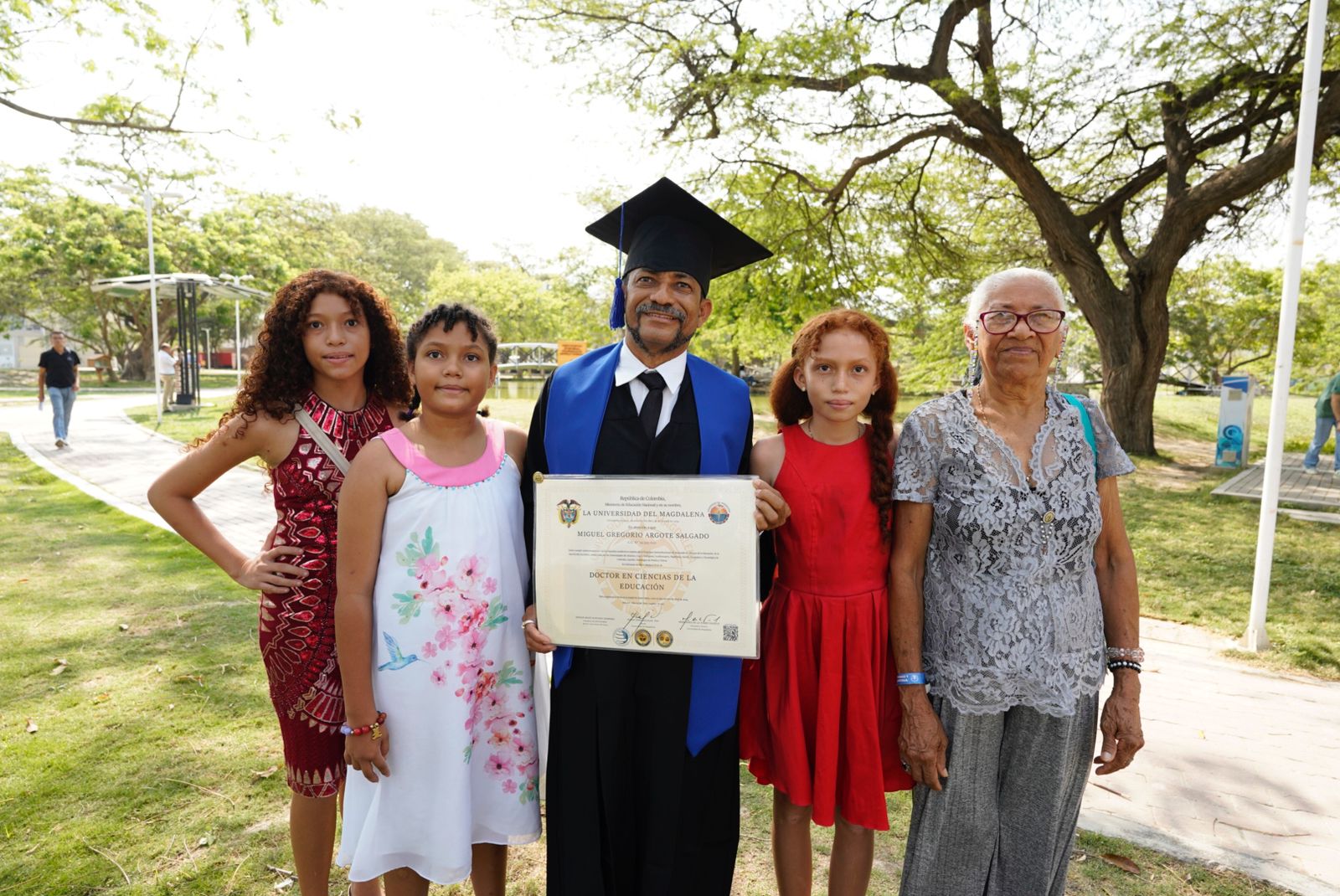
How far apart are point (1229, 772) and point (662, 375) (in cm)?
343

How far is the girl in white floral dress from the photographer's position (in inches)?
84.5

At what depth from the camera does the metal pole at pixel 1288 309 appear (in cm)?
479

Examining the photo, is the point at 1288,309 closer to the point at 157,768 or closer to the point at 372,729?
the point at 372,729

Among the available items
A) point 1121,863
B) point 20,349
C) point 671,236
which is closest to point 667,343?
point 671,236

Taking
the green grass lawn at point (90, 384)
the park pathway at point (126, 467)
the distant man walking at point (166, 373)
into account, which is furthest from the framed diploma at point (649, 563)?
the green grass lawn at point (90, 384)

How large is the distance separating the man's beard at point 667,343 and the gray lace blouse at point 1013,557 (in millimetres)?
789

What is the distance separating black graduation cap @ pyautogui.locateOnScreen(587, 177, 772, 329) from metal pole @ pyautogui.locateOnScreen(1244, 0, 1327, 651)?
13.4 ft

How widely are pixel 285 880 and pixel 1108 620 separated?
3.00 m

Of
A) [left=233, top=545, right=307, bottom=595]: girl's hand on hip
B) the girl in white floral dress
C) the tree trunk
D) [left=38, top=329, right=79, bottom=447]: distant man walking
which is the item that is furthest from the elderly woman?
[left=38, top=329, right=79, bottom=447]: distant man walking

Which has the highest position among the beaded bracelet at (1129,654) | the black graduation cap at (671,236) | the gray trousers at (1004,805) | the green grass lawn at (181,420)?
the black graduation cap at (671,236)

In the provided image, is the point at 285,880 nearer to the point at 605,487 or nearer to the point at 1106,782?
the point at 605,487

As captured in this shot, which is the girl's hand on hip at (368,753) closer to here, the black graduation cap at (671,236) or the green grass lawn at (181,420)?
the black graduation cap at (671,236)

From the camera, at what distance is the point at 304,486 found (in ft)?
7.69
